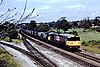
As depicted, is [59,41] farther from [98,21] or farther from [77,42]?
[98,21]

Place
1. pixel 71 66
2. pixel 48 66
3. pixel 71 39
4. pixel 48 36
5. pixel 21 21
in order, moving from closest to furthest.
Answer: pixel 21 21 < pixel 48 66 < pixel 71 66 < pixel 71 39 < pixel 48 36

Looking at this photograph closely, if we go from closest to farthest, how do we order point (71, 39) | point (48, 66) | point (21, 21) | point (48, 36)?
1. point (21, 21)
2. point (48, 66)
3. point (71, 39)
4. point (48, 36)

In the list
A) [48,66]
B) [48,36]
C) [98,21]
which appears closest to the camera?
[48,66]

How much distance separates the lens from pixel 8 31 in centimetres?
410

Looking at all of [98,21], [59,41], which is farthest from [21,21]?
[98,21]

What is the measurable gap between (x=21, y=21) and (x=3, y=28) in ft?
1.08

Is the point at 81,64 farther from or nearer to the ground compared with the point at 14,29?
nearer to the ground

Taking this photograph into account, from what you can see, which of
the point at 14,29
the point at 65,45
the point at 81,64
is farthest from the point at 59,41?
the point at 14,29

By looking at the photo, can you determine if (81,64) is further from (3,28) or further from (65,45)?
(3,28)

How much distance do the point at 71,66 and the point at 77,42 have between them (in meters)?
15.1

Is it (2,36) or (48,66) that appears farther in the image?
(48,66)

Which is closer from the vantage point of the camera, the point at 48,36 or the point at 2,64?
the point at 2,64

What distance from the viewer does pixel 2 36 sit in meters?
4.02

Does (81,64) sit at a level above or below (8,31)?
below
